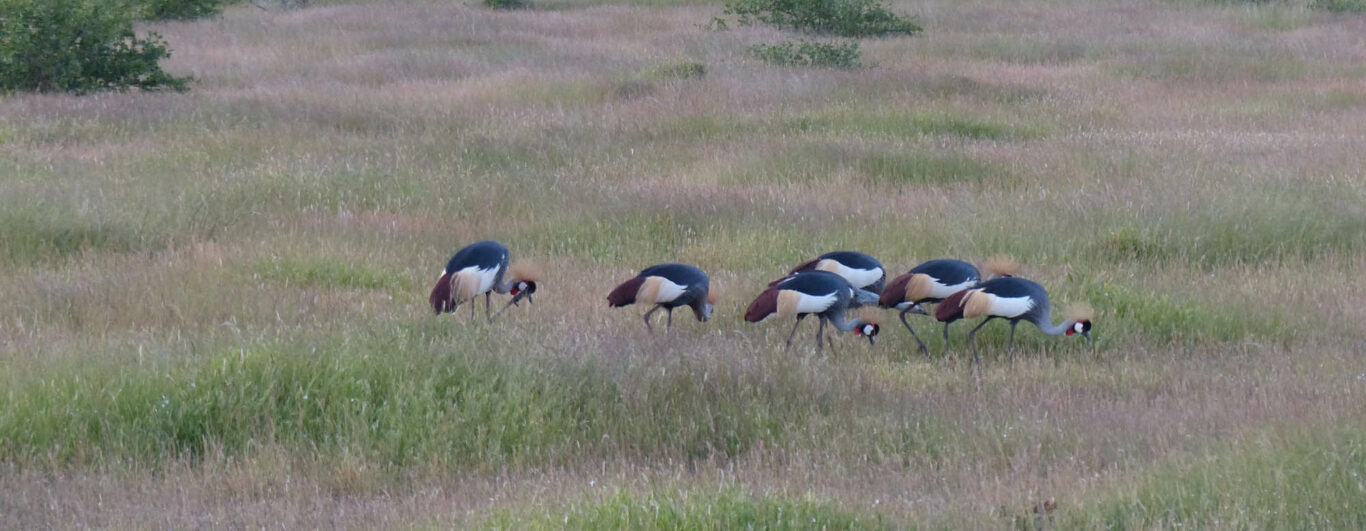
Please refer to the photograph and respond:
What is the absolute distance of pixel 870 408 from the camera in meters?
6.10

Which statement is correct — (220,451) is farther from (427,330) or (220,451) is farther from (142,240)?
(142,240)

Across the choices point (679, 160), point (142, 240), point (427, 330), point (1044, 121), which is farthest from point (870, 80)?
point (427, 330)

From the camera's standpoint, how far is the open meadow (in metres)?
5.07

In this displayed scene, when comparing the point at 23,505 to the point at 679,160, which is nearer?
the point at 23,505

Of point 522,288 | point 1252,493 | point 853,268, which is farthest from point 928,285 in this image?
point 1252,493

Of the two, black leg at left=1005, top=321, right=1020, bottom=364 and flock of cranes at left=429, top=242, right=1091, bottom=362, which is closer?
flock of cranes at left=429, top=242, right=1091, bottom=362

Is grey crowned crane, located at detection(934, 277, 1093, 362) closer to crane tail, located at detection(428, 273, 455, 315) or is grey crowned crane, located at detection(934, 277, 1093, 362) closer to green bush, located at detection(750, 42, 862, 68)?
crane tail, located at detection(428, 273, 455, 315)

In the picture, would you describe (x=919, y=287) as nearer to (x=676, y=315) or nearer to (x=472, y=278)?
(x=676, y=315)

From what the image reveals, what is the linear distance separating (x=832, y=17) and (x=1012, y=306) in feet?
59.3

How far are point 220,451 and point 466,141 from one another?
8468mm

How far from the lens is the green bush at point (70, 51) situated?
54.3 feet

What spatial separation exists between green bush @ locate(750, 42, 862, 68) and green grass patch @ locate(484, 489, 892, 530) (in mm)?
15214

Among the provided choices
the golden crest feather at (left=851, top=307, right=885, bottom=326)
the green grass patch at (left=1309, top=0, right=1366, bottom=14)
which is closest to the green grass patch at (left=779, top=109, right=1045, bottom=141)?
the golden crest feather at (left=851, top=307, right=885, bottom=326)

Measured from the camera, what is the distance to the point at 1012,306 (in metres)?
6.68
